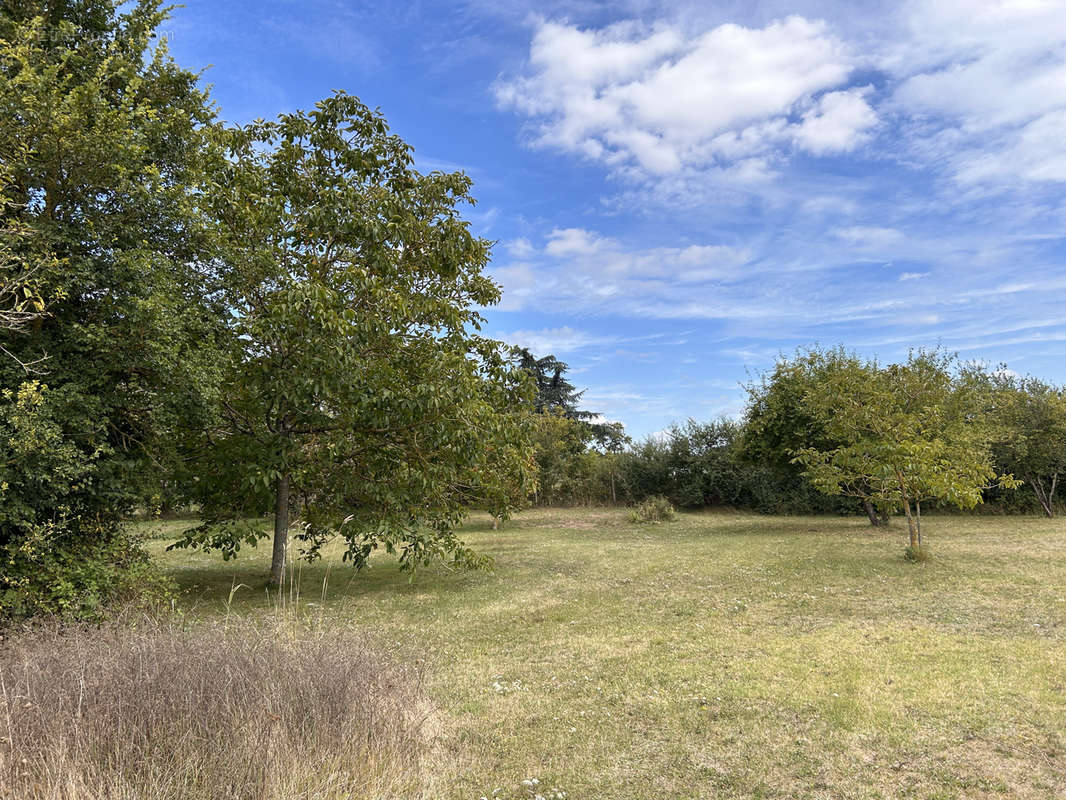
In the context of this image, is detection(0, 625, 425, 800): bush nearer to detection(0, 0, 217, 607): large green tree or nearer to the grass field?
the grass field

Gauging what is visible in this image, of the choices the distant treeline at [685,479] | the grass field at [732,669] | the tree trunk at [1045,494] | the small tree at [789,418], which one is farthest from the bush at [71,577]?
the tree trunk at [1045,494]

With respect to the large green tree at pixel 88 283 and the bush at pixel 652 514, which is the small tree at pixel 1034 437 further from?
the large green tree at pixel 88 283

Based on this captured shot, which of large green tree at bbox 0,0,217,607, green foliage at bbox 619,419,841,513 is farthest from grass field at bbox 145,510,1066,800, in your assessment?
green foliage at bbox 619,419,841,513

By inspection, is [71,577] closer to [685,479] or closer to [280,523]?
[280,523]

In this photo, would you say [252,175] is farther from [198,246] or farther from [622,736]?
[622,736]

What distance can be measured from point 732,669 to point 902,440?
Result: 9562 mm

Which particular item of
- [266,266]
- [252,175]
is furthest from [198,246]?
[252,175]

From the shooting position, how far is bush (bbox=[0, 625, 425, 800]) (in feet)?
10.5

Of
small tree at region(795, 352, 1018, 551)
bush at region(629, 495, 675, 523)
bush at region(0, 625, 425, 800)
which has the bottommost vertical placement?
bush at region(629, 495, 675, 523)

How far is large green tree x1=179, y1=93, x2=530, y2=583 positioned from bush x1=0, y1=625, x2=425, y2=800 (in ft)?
16.5

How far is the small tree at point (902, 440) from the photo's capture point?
40.3 ft

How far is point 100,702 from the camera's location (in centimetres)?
356

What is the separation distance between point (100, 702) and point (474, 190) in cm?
1080

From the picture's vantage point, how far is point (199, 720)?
3.60m
